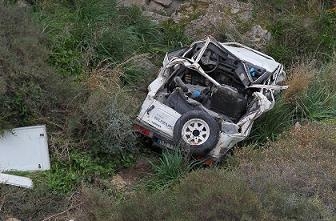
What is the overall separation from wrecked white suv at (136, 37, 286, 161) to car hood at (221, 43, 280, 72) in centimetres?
2

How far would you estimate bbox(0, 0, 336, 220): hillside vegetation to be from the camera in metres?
7.18

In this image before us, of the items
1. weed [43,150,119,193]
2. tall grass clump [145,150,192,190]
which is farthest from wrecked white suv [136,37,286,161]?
weed [43,150,119,193]

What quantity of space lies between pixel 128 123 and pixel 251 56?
106 inches

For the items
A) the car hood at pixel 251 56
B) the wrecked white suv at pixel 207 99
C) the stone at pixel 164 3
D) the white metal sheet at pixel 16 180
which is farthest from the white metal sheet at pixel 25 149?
the stone at pixel 164 3

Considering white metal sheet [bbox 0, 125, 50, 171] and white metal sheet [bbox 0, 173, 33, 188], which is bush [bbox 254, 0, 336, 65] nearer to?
white metal sheet [bbox 0, 125, 50, 171]

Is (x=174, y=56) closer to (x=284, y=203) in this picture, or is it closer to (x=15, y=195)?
(x=15, y=195)

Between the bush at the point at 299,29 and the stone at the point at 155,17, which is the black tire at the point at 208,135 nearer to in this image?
the bush at the point at 299,29

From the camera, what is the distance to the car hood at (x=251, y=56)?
10.7 metres

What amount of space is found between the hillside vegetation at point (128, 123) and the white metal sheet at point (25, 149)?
147 millimetres

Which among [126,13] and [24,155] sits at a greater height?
[126,13]

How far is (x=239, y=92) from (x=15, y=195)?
366 centimetres

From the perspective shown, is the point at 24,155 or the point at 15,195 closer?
the point at 15,195

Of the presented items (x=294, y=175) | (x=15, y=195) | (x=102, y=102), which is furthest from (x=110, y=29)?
(x=294, y=175)

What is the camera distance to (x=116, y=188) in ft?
29.5
